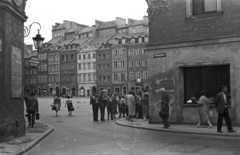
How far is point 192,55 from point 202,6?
7.79 ft

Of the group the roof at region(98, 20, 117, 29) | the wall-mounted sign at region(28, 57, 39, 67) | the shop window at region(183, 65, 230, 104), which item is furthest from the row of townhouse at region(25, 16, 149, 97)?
the shop window at region(183, 65, 230, 104)

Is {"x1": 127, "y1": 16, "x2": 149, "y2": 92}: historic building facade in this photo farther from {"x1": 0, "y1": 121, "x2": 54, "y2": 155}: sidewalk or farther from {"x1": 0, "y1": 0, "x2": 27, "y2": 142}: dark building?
{"x1": 0, "y1": 121, "x2": 54, "y2": 155}: sidewalk

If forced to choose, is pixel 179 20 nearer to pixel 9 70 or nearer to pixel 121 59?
pixel 9 70

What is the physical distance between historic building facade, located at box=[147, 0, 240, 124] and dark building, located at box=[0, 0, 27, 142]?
703 cm

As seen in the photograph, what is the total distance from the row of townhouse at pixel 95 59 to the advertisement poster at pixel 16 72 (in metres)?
62.0

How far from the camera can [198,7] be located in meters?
16.6

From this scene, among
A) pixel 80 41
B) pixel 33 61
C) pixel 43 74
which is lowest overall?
pixel 33 61

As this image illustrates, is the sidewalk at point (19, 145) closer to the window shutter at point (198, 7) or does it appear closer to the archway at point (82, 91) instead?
the window shutter at point (198, 7)

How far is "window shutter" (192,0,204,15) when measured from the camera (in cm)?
1655

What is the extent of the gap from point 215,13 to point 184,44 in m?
1.99

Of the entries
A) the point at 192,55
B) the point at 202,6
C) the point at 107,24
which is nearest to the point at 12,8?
the point at 192,55

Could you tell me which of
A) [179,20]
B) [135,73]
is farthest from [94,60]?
[179,20]

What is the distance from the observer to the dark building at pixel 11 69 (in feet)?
37.9

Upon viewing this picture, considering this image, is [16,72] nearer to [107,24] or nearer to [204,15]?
[204,15]
